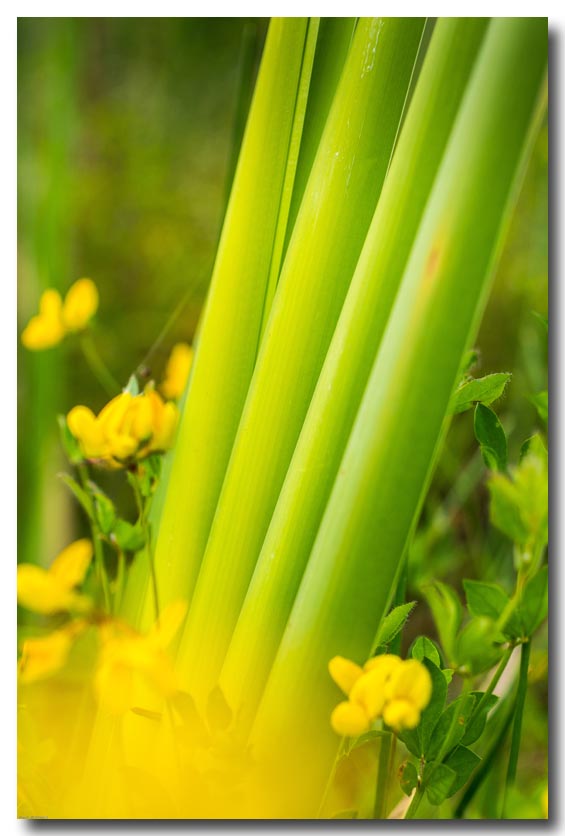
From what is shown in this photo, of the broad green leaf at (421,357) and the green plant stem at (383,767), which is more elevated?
the broad green leaf at (421,357)

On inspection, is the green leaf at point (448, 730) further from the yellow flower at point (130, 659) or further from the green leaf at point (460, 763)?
the yellow flower at point (130, 659)

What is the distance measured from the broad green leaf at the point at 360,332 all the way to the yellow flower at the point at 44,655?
19 cm

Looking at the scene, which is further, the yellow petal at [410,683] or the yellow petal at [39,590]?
the yellow petal at [39,590]

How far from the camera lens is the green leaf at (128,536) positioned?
25.3 inches

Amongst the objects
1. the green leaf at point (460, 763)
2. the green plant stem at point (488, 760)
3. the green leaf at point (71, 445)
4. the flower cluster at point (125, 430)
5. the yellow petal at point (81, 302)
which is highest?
the yellow petal at point (81, 302)

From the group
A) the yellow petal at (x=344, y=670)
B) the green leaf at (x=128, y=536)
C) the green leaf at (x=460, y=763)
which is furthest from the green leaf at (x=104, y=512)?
the green leaf at (x=460, y=763)

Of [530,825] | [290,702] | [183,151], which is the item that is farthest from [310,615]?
[183,151]

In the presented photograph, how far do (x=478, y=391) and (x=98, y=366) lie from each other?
331 mm

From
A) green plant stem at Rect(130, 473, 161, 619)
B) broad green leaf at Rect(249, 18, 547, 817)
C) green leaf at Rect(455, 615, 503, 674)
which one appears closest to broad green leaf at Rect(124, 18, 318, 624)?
green plant stem at Rect(130, 473, 161, 619)

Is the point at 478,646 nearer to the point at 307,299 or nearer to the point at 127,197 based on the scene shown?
the point at 307,299

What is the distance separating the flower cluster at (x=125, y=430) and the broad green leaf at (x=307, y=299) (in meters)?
0.06

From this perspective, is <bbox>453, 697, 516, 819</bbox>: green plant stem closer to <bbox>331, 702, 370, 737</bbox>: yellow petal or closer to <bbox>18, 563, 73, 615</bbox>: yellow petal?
<bbox>331, 702, 370, 737</bbox>: yellow petal

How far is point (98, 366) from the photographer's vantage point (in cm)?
71

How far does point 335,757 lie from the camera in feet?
1.99
